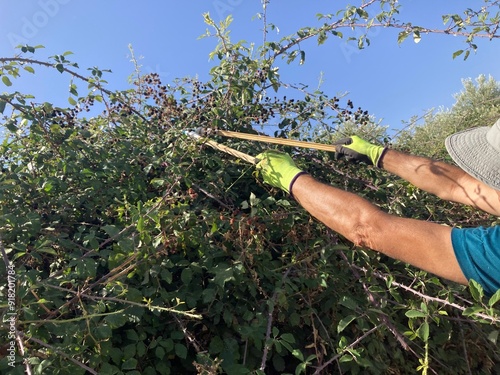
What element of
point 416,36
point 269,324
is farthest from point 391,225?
point 416,36

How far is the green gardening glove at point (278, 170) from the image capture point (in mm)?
1864

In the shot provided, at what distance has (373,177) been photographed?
249 centimetres

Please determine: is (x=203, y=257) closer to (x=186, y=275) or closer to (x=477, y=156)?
(x=186, y=275)

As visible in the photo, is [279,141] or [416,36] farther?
[416,36]

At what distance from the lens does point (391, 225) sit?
150 cm

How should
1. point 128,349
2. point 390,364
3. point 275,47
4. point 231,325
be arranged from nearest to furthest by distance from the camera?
point 128,349
point 231,325
point 390,364
point 275,47

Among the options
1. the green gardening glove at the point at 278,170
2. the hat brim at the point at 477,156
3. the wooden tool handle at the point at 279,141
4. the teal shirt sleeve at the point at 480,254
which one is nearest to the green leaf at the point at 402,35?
the wooden tool handle at the point at 279,141

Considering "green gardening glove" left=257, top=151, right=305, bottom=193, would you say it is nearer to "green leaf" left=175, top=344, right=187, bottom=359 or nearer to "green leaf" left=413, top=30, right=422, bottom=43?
A: "green leaf" left=175, top=344, right=187, bottom=359

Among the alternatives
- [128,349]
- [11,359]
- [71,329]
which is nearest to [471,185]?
[128,349]

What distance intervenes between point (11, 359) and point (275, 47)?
2.01 metres

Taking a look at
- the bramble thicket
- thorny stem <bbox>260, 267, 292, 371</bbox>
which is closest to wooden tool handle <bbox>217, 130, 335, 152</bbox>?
the bramble thicket

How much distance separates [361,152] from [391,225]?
0.91m

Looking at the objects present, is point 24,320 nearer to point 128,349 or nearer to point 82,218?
point 128,349

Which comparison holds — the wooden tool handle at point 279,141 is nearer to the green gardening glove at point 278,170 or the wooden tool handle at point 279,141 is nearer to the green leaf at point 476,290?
the green gardening glove at point 278,170
